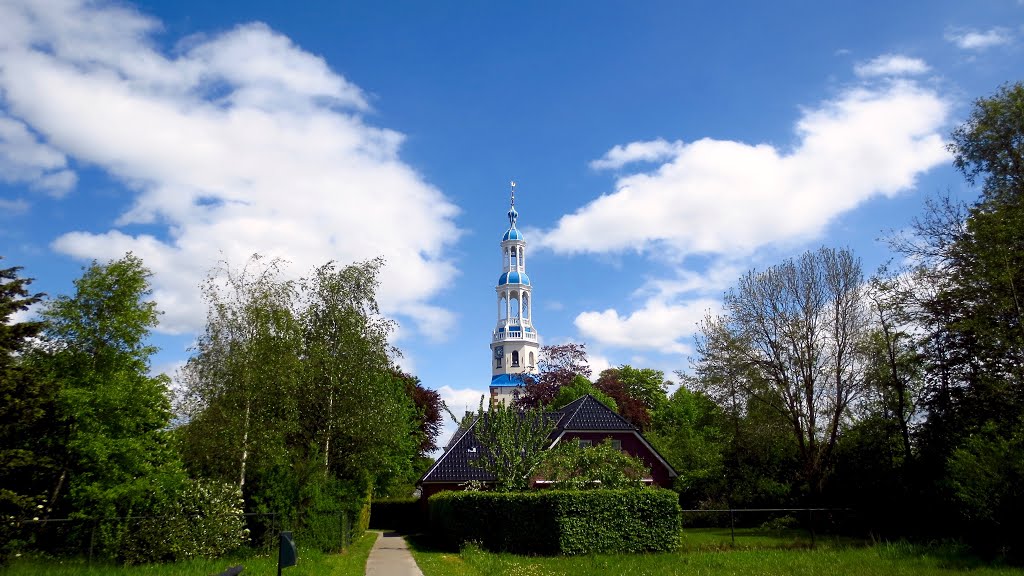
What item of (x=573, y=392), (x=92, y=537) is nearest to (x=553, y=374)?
(x=573, y=392)

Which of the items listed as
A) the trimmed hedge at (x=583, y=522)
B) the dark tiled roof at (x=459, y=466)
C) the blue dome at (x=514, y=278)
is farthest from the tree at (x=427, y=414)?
the blue dome at (x=514, y=278)

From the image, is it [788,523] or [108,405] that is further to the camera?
[788,523]

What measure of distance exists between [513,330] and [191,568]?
277 feet

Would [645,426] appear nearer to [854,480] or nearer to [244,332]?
[854,480]

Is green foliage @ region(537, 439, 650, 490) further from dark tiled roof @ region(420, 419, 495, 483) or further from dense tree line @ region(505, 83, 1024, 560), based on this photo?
dark tiled roof @ region(420, 419, 495, 483)

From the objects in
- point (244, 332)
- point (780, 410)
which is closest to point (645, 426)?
point (780, 410)

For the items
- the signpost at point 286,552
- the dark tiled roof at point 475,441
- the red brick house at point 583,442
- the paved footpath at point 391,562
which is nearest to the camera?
the signpost at point 286,552

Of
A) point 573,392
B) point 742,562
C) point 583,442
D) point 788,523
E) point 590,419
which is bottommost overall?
point 788,523

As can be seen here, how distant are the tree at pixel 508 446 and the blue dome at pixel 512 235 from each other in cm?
7608

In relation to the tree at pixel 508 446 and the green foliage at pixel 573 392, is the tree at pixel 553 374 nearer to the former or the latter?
the green foliage at pixel 573 392

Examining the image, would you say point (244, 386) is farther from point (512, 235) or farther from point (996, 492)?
point (512, 235)

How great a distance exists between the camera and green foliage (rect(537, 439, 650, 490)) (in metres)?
23.2

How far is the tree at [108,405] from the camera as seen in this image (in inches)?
687

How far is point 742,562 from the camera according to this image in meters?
17.8
